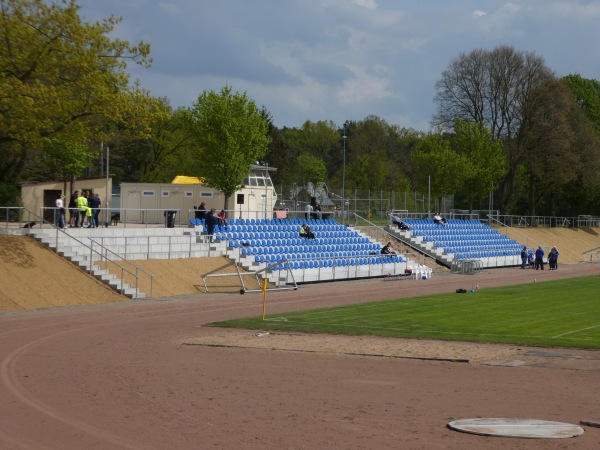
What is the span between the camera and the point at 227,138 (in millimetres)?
56250

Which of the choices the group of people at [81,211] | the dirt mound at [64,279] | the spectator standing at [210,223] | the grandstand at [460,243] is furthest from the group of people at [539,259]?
the group of people at [81,211]

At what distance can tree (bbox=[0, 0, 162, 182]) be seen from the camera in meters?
31.6

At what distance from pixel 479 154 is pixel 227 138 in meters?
31.5

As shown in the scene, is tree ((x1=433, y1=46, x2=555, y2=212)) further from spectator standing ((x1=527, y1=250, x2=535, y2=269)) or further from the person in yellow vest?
the person in yellow vest

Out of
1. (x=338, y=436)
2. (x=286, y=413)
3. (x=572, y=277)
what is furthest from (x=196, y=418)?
(x=572, y=277)

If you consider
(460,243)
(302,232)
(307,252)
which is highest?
(302,232)

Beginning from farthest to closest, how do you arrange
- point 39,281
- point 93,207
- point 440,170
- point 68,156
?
point 440,170 → point 68,156 → point 93,207 → point 39,281

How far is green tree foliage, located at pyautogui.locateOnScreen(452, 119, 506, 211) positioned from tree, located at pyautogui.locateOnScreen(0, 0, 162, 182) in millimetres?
49216

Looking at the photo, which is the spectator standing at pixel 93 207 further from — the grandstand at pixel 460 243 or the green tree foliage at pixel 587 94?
the green tree foliage at pixel 587 94

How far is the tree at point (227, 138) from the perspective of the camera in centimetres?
5597

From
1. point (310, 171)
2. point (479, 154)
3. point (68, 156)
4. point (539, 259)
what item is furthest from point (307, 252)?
point (310, 171)

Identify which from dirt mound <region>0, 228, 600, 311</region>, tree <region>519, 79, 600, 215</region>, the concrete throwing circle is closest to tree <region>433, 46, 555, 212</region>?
tree <region>519, 79, 600, 215</region>

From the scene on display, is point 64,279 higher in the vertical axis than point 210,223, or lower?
lower

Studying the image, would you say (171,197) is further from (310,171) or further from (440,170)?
(310,171)
